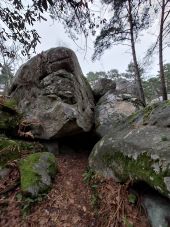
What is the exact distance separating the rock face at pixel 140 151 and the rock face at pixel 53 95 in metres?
1.35

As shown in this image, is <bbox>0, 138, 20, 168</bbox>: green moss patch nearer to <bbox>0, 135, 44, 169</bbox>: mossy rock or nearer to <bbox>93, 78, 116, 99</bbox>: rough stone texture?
<bbox>0, 135, 44, 169</bbox>: mossy rock

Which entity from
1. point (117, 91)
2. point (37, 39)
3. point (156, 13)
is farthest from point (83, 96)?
point (156, 13)

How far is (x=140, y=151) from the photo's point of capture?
3590mm

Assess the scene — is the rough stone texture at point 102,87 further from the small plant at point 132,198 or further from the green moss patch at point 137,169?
the small plant at point 132,198

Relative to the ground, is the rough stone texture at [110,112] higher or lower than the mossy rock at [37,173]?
higher

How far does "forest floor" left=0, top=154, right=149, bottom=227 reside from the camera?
3.26 m

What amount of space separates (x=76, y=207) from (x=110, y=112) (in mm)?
3366

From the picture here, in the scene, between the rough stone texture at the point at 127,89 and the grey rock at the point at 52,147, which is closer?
the grey rock at the point at 52,147

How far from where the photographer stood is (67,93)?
6.06 meters

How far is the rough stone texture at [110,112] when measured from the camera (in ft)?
20.0

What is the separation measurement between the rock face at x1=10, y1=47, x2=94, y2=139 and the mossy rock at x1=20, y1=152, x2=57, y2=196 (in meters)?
1.38

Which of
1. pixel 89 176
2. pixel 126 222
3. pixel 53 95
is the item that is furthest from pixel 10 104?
pixel 126 222

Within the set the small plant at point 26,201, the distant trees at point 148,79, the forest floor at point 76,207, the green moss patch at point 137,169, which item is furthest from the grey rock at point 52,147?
the distant trees at point 148,79

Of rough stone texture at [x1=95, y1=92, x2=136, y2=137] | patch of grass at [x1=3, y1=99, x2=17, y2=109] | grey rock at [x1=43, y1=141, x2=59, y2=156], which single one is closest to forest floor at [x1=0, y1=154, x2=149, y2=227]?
grey rock at [x1=43, y1=141, x2=59, y2=156]
